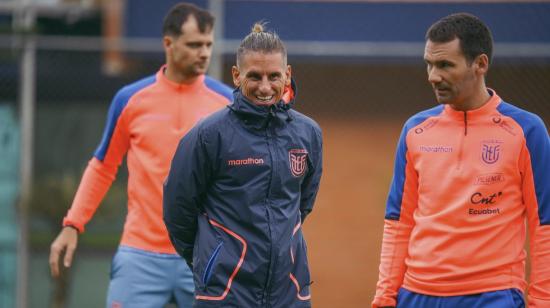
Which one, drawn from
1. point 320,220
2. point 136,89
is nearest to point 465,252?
point 136,89

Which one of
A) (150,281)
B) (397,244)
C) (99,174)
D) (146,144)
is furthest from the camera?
Answer: (99,174)

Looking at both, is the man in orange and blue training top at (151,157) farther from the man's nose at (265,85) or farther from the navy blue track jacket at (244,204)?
the man's nose at (265,85)

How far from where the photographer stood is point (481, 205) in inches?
162

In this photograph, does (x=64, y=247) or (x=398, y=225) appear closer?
(x=398, y=225)

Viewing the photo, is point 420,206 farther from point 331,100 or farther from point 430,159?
point 331,100

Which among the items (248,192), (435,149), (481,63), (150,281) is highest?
(481,63)

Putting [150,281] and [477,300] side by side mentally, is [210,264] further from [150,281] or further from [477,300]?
[150,281]

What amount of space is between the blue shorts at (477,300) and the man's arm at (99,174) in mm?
2187

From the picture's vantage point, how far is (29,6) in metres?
9.78

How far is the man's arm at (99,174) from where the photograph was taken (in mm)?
5562

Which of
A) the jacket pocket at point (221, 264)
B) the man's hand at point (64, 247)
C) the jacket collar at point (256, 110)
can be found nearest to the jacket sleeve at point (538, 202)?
the jacket collar at point (256, 110)

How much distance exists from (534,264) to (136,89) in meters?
2.56

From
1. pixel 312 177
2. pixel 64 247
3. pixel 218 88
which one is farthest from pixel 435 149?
pixel 64 247

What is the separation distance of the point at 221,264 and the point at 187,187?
1.24 feet
